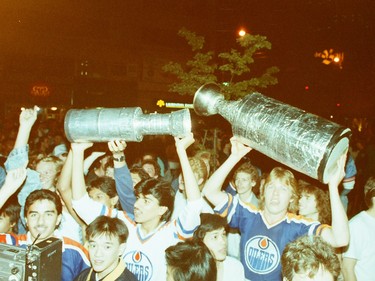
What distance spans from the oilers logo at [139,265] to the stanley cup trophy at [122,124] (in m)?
1.02

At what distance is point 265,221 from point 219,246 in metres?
0.47

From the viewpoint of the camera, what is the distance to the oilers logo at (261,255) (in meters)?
3.30

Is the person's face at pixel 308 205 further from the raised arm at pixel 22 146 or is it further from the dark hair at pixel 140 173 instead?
the raised arm at pixel 22 146

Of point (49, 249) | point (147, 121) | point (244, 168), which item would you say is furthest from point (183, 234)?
point (244, 168)

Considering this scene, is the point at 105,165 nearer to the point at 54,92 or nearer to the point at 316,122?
the point at 316,122

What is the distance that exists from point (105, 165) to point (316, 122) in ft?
12.8

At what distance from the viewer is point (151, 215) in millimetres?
3607

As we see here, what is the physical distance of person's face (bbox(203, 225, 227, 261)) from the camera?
133 inches

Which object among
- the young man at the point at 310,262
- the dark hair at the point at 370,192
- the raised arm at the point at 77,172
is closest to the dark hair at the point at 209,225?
the young man at the point at 310,262

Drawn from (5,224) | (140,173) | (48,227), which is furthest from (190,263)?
(140,173)

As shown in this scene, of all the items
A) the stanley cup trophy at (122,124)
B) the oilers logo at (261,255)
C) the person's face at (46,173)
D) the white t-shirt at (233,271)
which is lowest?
the white t-shirt at (233,271)

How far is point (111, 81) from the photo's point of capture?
2166 cm

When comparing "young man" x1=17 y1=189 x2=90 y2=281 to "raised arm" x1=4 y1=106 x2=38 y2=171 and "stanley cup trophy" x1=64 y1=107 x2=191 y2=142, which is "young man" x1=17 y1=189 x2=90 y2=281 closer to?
"raised arm" x1=4 y1=106 x2=38 y2=171

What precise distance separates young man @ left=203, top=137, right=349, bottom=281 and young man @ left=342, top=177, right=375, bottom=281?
2.00 ft
